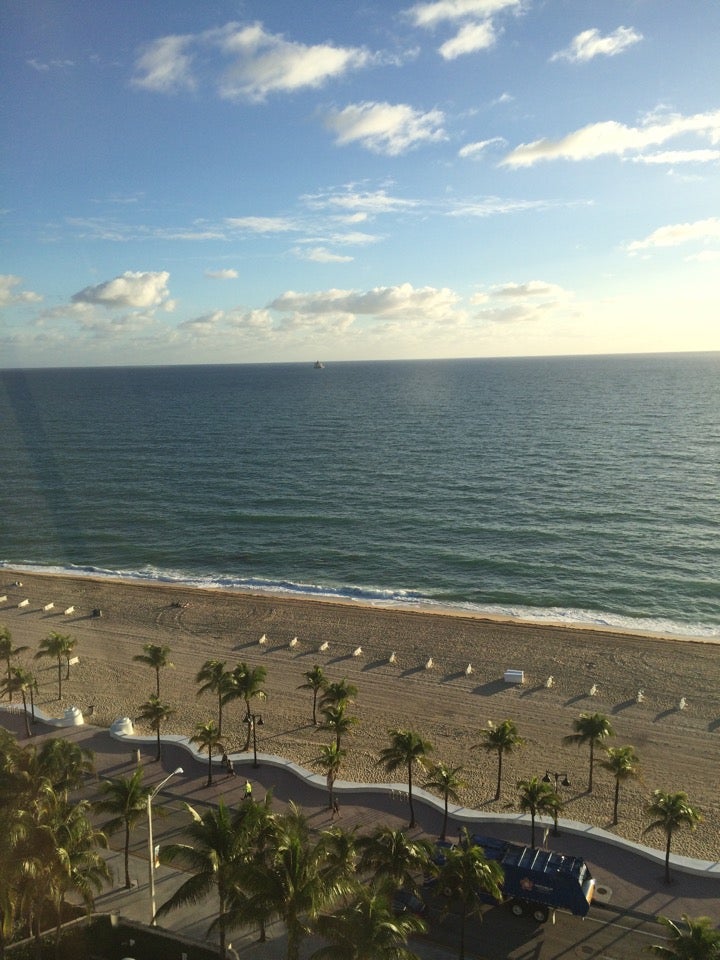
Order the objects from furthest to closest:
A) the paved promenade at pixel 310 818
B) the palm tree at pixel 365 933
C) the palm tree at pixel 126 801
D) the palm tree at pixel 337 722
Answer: the palm tree at pixel 337 722 → the paved promenade at pixel 310 818 → the palm tree at pixel 126 801 → the palm tree at pixel 365 933

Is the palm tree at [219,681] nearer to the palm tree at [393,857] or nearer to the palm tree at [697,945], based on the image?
the palm tree at [393,857]

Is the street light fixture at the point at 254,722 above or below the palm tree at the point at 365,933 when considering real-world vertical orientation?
below

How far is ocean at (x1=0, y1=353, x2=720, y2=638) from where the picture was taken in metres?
59.0

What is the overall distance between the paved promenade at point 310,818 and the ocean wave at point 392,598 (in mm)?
25864

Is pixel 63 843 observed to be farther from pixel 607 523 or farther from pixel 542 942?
pixel 607 523

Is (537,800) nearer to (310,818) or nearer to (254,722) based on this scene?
(310,818)

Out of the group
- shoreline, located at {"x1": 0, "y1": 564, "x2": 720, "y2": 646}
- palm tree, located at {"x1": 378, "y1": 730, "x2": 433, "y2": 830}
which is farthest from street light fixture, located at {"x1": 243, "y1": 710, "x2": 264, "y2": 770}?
shoreline, located at {"x1": 0, "y1": 564, "x2": 720, "y2": 646}

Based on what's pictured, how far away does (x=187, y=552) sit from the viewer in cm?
6994

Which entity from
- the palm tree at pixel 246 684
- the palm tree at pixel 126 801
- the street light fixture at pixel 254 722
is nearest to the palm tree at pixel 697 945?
the palm tree at pixel 126 801

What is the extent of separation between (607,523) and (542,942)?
58820 millimetres

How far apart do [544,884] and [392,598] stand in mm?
36905

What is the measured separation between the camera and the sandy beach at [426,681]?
31.2 metres

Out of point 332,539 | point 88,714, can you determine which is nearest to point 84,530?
point 332,539

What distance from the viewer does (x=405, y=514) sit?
80.5 metres
